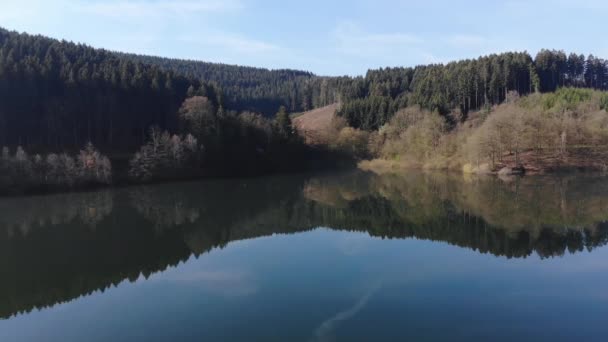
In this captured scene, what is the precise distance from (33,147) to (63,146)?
369 cm

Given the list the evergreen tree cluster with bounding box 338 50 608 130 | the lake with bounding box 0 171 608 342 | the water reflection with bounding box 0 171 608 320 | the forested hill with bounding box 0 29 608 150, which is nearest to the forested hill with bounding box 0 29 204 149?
the forested hill with bounding box 0 29 608 150

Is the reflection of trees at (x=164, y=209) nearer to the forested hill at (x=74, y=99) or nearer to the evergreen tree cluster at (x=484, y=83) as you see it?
the forested hill at (x=74, y=99)

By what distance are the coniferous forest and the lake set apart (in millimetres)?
25681

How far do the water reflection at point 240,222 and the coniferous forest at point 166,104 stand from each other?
48.3ft

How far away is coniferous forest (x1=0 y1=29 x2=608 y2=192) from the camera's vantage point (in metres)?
63.1

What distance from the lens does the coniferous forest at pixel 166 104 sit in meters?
63.1

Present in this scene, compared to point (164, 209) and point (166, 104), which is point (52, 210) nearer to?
point (164, 209)

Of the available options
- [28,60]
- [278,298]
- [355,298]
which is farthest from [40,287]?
[28,60]

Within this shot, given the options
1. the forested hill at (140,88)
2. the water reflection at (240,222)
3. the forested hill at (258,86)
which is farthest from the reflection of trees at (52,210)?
the forested hill at (258,86)

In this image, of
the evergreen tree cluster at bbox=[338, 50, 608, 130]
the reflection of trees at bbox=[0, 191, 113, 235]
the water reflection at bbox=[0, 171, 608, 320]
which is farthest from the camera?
the evergreen tree cluster at bbox=[338, 50, 608, 130]

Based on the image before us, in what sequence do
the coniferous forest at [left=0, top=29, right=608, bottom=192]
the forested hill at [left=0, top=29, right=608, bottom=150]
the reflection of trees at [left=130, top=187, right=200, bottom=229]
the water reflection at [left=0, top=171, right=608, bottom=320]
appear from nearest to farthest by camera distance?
the water reflection at [left=0, top=171, right=608, bottom=320]
the reflection of trees at [left=130, top=187, right=200, bottom=229]
the coniferous forest at [left=0, top=29, right=608, bottom=192]
the forested hill at [left=0, top=29, right=608, bottom=150]

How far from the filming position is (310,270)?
19.6 metres

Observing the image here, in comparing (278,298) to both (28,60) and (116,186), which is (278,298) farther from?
(28,60)

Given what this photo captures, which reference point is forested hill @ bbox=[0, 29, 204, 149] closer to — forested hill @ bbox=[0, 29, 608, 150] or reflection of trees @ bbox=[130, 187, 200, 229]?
forested hill @ bbox=[0, 29, 608, 150]
